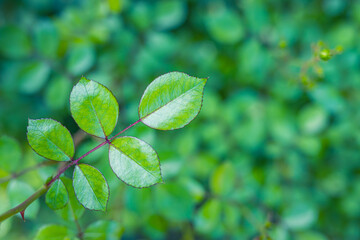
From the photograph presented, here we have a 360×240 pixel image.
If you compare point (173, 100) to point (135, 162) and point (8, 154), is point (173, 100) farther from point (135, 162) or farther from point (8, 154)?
point (8, 154)

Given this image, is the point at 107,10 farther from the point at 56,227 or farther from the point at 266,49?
the point at 56,227

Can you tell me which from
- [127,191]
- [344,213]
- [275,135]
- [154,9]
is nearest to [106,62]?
[154,9]

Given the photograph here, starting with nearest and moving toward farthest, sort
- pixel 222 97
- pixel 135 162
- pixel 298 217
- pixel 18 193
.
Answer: pixel 135 162, pixel 18 193, pixel 298 217, pixel 222 97

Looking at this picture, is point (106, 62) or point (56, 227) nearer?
point (56, 227)

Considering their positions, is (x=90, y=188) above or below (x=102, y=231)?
above

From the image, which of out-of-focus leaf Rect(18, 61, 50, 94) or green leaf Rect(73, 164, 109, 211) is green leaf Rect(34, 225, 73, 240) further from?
out-of-focus leaf Rect(18, 61, 50, 94)

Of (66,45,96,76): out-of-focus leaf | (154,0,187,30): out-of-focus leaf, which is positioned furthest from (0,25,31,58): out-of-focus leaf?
(154,0,187,30): out-of-focus leaf

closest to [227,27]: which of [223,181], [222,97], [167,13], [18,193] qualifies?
[167,13]
